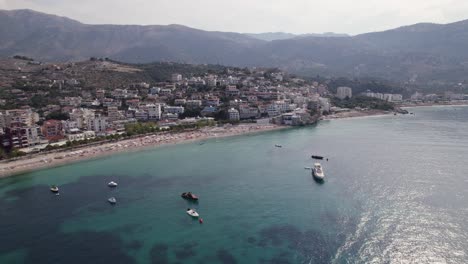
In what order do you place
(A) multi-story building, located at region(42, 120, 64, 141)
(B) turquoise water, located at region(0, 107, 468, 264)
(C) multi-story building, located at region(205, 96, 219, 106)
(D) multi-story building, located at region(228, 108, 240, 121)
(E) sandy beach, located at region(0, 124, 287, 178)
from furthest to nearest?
(C) multi-story building, located at region(205, 96, 219, 106)
(D) multi-story building, located at region(228, 108, 240, 121)
(A) multi-story building, located at region(42, 120, 64, 141)
(E) sandy beach, located at region(0, 124, 287, 178)
(B) turquoise water, located at region(0, 107, 468, 264)

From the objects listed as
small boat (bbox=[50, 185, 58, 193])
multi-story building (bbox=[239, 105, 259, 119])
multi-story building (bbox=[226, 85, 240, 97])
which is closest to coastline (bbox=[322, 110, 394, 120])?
multi-story building (bbox=[239, 105, 259, 119])

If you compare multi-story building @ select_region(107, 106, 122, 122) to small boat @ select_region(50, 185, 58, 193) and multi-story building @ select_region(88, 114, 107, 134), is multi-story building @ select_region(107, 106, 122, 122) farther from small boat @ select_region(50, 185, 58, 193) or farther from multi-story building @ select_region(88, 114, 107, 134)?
small boat @ select_region(50, 185, 58, 193)

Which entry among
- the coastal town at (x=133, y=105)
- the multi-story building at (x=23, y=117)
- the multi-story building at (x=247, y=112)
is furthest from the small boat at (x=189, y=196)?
the multi-story building at (x=247, y=112)

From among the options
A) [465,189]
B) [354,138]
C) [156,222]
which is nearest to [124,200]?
[156,222]

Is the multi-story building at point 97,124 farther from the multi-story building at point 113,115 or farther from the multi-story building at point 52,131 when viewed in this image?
the multi-story building at point 52,131

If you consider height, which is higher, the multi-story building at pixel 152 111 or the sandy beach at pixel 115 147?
the multi-story building at pixel 152 111

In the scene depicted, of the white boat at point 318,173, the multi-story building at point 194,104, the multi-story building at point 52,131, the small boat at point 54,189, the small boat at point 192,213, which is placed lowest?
the small boat at point 54,189

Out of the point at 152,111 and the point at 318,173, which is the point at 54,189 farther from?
the point at 152,111

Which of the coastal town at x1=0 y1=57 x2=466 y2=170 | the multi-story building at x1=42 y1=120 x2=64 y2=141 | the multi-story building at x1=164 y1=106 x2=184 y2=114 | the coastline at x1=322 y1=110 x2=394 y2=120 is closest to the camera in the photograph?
the multi-story building at x1=42 y1=120 x2=64 y2=141

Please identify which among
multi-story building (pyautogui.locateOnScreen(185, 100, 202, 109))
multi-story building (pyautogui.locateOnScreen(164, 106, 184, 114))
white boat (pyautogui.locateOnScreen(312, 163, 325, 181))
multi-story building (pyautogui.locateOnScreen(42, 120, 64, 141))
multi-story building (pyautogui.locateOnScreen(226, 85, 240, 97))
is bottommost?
white boat (pyautogui.locateOnScreen(312, 163, 325, 181))
